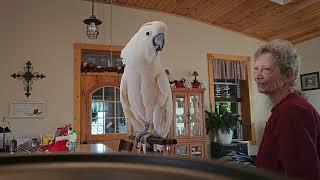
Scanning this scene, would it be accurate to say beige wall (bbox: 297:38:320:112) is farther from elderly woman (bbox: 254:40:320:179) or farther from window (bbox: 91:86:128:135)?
elderly woman (bbox: 254:40:320:179)

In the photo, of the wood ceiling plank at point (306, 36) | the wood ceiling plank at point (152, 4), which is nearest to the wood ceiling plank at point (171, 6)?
the wood ceiling plank at point (152, 4)

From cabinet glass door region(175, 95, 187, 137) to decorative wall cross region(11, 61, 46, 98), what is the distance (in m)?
2.26

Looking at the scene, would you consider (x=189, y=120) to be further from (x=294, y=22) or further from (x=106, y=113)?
(x=294, y=22)

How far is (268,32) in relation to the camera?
5836 millimetres

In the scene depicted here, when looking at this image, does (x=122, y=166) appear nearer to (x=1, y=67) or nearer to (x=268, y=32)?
(x=1, y=67)

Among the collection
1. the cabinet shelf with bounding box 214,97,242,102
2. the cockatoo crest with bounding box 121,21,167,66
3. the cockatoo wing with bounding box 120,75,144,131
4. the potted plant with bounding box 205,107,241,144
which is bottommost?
the potted plant with bounding box 205,107,241,144

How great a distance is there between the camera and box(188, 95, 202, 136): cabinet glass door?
523 cm

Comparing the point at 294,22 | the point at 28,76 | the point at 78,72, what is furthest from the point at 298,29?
the point at 28,76

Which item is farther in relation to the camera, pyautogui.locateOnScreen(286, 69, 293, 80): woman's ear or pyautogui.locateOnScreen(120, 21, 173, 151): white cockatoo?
pyautogui.locateOnScreen(120, 21, 173, 151): white cockatoo

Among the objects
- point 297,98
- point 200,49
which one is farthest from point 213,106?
point 297,98

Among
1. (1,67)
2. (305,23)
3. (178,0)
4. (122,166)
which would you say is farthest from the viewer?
(305,23)

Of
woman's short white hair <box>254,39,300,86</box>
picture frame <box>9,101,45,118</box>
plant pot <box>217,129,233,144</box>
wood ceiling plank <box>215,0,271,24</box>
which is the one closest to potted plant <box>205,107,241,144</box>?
plant pot <box>217,129,233,144</box>

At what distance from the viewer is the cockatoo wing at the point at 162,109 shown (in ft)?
5.33

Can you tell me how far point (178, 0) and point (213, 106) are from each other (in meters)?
2.06
